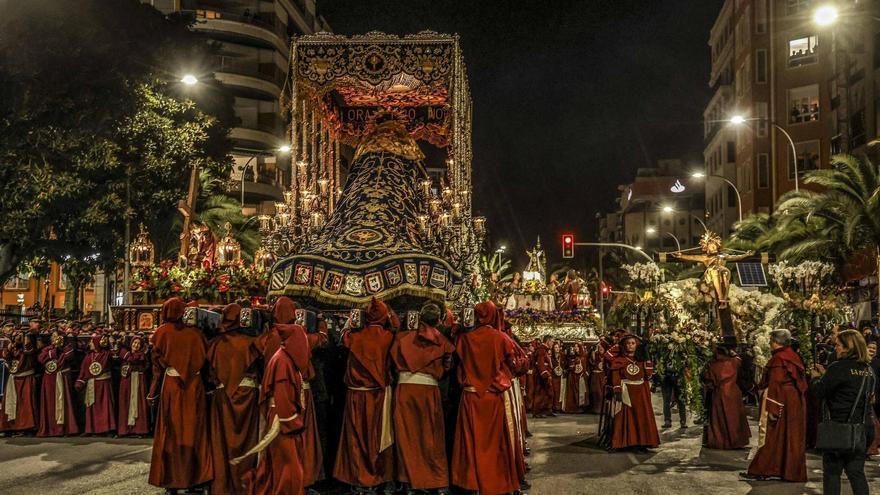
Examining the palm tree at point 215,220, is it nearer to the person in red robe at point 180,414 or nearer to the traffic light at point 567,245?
the traffic light at point 567,245

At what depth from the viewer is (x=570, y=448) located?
14656mm

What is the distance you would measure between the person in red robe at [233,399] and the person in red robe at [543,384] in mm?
11078

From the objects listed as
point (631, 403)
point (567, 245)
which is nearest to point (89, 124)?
point (631, 403)

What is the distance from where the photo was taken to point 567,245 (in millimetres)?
38938

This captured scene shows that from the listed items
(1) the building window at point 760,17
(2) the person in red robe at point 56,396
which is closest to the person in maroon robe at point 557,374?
(2) the person in red robe at point 56,396

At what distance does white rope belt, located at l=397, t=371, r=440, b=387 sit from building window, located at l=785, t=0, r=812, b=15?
46565mm

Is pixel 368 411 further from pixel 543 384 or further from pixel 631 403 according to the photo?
pixel 543 384

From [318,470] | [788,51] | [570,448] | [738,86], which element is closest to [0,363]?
[318,470]

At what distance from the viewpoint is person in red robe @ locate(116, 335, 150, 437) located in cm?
1548

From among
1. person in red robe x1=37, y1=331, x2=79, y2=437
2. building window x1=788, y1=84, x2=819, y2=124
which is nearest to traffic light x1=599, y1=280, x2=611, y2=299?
building window x1=788, y1=84, x2=819, y2=124

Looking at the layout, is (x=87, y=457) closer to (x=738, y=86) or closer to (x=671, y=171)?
(x=738, y=86)

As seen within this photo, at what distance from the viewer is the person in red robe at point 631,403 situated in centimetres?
1412

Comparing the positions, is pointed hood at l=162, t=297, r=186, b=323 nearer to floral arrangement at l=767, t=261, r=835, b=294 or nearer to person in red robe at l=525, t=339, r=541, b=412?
person in red robe at l=525, t=339, r=541, b=412

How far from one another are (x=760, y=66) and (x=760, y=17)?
9.62ft
